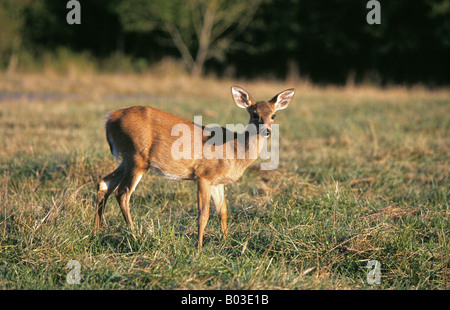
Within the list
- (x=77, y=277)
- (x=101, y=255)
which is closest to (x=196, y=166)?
(x=101, y=255)

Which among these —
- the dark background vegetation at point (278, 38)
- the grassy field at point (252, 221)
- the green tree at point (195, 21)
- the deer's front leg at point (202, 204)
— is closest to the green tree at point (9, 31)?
the dark background vegetation at point (278, 38)

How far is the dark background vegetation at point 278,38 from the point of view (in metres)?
20.3

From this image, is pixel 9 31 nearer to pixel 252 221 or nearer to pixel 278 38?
pixel 278 38

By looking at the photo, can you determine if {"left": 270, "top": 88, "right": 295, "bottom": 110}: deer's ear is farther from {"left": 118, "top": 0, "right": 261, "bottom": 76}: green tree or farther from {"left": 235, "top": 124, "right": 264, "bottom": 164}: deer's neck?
{"left": 118, "top": 0, "right": 261, "bottom": 76}: green tree

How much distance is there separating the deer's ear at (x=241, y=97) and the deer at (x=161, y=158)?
37 millimetres

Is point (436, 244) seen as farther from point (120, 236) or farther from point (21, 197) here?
point (21, 197)

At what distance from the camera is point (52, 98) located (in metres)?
12.7

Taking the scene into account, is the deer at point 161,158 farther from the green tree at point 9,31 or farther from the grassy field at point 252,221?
the green tree at point 9,31

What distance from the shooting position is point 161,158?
4223 millimetres

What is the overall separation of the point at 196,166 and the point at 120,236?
34.3 inches

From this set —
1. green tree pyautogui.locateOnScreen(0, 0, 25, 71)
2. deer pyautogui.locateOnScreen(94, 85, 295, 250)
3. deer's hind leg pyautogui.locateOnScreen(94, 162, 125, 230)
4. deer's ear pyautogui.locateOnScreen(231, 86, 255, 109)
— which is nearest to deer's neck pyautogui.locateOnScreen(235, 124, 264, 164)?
deer pyautogui.locateOnScreen(94, 85, 295, 250)

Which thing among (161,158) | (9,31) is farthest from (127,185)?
(9,31)

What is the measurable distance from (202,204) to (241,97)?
111cm
